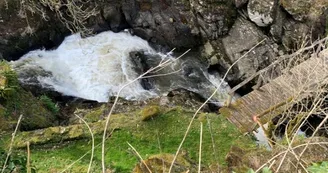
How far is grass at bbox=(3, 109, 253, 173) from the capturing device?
9.07 meters

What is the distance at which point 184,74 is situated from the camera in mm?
15336

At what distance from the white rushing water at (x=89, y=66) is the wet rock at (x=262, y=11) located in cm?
402

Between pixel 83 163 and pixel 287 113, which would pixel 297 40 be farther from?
pixel 83 163

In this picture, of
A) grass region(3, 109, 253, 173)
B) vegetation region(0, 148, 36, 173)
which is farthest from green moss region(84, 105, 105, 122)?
vegetation region(0, 148, 36, 173)

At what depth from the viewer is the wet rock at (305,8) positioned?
1301cm

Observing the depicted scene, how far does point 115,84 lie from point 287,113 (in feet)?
22.4

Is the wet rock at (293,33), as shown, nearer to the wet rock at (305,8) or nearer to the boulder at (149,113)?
the wet rock at (305,8)

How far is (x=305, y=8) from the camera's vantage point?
43.1 feet

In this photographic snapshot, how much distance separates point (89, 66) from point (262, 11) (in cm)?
622

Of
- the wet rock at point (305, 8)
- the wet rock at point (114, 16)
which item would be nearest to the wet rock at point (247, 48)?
the wet rock at point (305, 8)

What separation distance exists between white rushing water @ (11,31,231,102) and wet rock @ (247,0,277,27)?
402 cm

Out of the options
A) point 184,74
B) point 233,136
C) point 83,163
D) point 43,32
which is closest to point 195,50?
point 184,74

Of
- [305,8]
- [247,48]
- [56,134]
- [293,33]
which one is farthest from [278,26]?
[56,134]

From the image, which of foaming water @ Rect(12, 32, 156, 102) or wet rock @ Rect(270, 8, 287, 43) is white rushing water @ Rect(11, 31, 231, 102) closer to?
foaming water @ Rect(12, 32, 156, 102)
